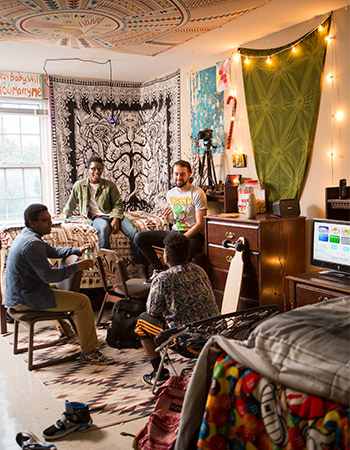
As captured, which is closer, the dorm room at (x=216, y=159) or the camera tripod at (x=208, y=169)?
the dorm room at (x=216, y=159)

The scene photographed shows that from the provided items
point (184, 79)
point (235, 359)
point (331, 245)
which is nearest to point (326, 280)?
point (331, 245)

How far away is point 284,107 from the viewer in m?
4.37

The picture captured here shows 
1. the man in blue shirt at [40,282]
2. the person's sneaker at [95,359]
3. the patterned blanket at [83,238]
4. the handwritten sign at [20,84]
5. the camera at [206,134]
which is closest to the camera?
the man in blue shirt at [40,282]

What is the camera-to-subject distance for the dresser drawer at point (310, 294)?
310 cm

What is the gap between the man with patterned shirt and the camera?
2953 millimetres

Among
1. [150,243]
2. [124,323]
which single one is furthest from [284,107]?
[124,323]

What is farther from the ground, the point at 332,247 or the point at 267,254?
the point at 332,247

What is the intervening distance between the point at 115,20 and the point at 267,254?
2175 mm

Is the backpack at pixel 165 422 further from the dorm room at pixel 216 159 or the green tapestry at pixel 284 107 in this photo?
the green tapestry at pixel 284 107

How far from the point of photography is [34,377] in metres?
3.43

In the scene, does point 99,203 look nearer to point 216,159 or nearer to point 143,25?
point 216,159

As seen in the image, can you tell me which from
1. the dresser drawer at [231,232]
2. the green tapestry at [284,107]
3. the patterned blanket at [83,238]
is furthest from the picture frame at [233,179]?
the patterned blanket at [83,238]

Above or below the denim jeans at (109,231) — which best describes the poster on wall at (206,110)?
above

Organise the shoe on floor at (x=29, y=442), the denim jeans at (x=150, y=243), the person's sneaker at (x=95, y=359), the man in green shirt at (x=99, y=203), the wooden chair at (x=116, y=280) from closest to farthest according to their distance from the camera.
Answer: the shoe on floor at (x=29, y=442) < the person's sneaker at (x=95, y=359) < the wooden chair at (x=116, y=280) < the denim jeans at (x=150, y=243) < the man in green shirt at (x=99, y=203)
